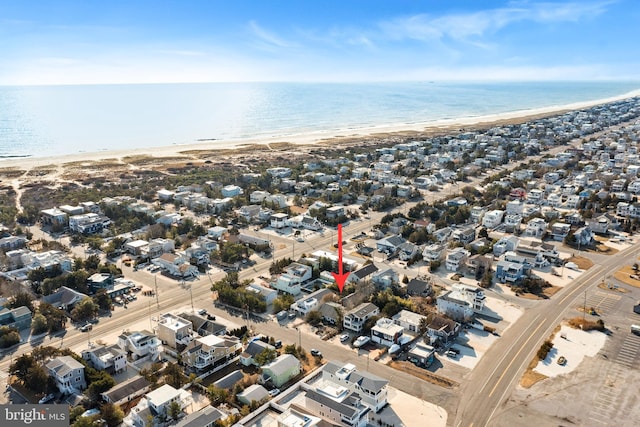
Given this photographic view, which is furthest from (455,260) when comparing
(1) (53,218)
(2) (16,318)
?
(1) (53,218)

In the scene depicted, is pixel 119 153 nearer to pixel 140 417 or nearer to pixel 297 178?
pixel 297 178

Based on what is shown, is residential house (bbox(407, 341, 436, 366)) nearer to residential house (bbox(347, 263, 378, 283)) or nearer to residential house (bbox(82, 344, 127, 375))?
residential house (bbox(347, 263, 378, 283))

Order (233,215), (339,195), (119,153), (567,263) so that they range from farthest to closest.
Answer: (119,153) < (339,195) < (233,215) < (567,263)

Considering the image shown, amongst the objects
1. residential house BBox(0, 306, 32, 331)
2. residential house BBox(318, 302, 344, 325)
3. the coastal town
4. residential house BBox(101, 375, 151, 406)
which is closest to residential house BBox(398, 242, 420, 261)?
the coastal town

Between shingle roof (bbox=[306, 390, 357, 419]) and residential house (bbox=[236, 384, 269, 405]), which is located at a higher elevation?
shingle roof (bbox=[306, 390, 357, 419])

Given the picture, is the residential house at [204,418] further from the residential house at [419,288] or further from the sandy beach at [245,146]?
the sandy beach at [245,146]

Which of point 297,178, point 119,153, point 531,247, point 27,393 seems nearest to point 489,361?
point 531,247
